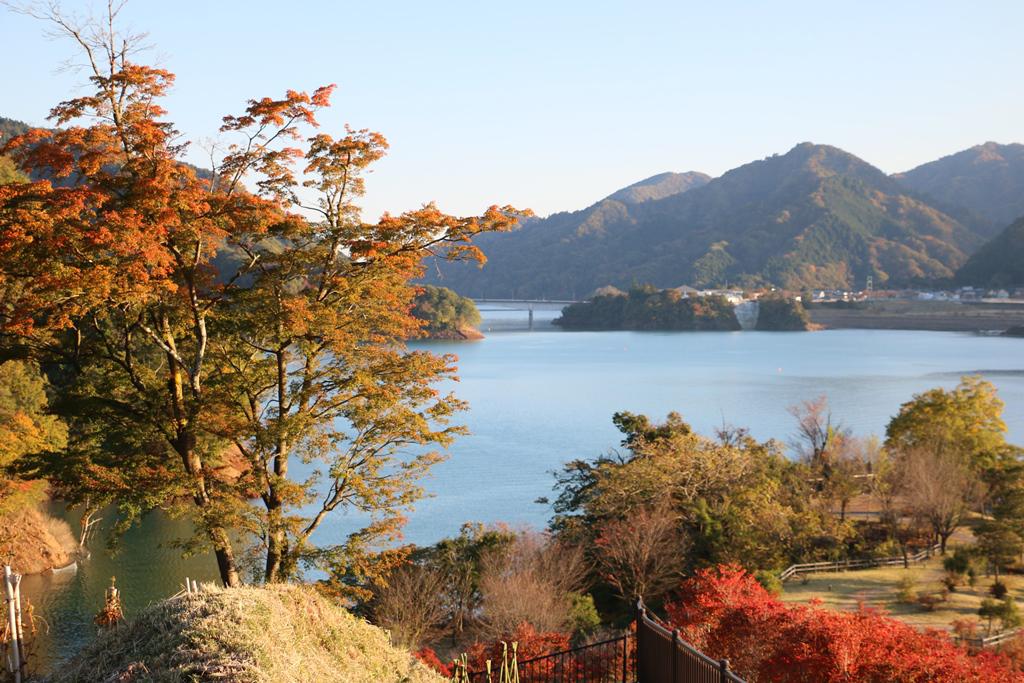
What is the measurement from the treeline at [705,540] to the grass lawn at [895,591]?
1.02ft

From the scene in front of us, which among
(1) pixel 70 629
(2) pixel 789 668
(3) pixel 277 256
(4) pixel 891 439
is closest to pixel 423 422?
(3) pixel 277 256

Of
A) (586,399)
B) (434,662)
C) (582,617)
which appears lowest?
(586,399)

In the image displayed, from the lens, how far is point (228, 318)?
10.7m

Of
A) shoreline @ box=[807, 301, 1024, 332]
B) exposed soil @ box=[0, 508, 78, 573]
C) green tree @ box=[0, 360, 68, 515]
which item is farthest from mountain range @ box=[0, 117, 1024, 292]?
exposed soil @ box=[0, 508, 78, 573]

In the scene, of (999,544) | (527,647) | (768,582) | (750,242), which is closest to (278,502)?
(527,647)

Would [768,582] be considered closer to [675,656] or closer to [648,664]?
[648,664]

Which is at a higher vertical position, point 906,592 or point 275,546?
point 275,546

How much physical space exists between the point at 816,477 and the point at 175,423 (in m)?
16.3

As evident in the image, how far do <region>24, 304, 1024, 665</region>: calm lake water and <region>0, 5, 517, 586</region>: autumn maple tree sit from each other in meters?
3.34

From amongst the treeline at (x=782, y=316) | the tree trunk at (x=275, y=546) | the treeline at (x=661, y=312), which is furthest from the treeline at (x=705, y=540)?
the treeline at (x=782, y=316)

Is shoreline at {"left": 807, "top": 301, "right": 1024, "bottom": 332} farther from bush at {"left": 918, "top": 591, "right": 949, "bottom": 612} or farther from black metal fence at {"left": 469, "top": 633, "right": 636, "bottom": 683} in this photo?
black metal fence at {"left": 469, "top": 633, "right": 636, "bottom": 683}

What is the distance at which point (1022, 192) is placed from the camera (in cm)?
18100

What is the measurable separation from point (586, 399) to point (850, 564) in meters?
29.2

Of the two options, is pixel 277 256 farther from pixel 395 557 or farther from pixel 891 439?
pixel 891 439
